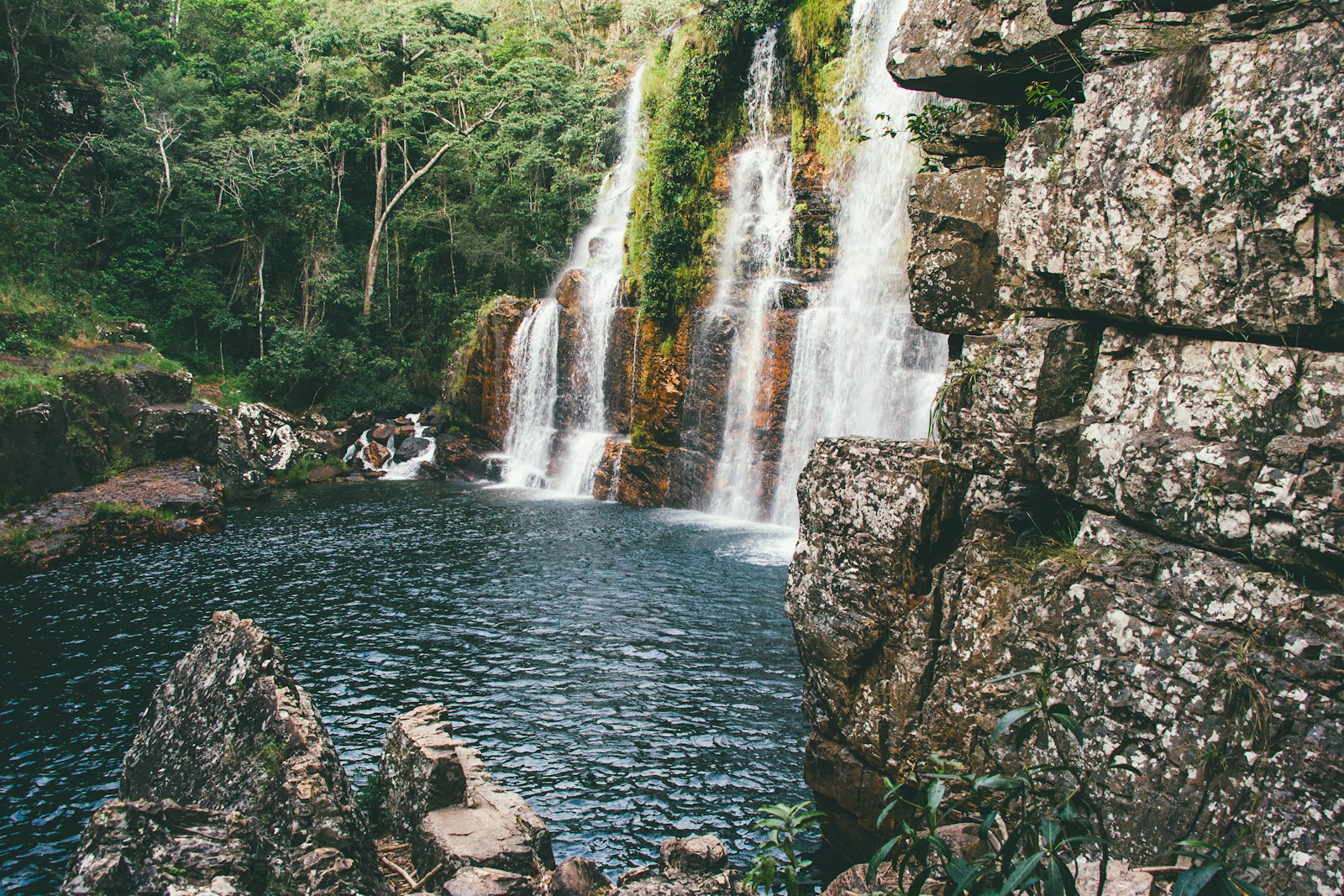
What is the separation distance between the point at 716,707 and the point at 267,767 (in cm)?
624

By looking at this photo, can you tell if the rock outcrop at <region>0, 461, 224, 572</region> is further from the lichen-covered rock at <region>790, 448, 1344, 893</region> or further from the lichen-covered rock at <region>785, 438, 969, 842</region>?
the lichen-covered rock at <region>790, 448, 1344, 893</region>

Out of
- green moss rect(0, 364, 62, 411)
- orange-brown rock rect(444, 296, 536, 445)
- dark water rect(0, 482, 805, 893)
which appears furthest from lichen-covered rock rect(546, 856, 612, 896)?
orange-brown rock rect(444, 296, 536, 445)

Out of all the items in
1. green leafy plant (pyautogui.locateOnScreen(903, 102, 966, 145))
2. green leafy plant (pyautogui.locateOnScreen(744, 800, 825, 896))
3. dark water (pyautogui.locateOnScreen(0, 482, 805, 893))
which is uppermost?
green leafy plant (pyautogui.locateOnScreen(903, 102, 966, 145))

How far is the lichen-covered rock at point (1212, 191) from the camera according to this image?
4.33 metres

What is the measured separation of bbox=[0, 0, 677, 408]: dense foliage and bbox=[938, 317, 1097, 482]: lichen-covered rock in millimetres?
31220

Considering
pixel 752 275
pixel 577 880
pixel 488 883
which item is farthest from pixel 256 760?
pixel 752 275

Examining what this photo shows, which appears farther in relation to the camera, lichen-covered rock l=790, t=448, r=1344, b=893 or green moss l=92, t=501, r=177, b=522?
green moss l=92, t=501, r=177, b=522

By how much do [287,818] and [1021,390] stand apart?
6337 mm

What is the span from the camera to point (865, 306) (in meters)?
21.5

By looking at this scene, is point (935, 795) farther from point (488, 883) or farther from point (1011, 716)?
point (488, 883)

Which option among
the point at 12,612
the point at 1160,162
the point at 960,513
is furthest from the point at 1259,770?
the point at 12,612

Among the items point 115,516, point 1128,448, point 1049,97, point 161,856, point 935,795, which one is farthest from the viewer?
point 115,516

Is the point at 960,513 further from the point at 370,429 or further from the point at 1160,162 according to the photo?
the point at 370,429

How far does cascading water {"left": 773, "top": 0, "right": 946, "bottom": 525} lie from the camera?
66.0 ft
